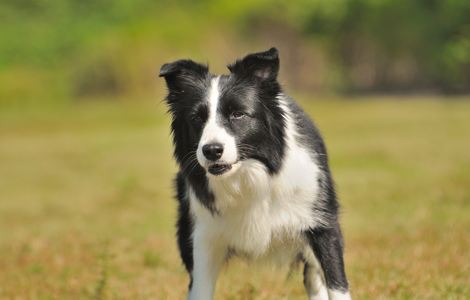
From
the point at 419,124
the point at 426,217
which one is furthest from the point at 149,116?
the point at 426,217

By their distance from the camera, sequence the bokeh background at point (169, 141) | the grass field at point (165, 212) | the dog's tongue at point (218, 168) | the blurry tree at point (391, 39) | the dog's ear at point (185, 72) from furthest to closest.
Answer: the blurry tree at point (391, 39) → the bokeh background at point (169, 141) → the grass field at point (165, 212) → the dog's ear at point (185, 72) → the dog's tongue at point (218, 168)

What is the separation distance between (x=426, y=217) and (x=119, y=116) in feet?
92.3

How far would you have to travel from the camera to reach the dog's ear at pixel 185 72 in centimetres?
605

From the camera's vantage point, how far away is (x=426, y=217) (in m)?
11.5

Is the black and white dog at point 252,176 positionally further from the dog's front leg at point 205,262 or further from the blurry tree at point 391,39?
the blurry tree at point 391,39

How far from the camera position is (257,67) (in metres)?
6.04

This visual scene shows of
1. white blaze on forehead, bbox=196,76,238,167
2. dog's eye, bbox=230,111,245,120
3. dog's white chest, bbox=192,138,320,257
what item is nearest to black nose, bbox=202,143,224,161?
white blaze on forehead, bbox=196,76,238,167

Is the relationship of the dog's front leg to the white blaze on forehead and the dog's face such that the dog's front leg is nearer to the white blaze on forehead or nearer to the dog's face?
the dog's face

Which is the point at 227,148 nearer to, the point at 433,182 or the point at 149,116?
the point at 433,182

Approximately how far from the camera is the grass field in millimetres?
7777

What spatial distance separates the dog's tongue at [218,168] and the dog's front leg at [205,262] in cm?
70

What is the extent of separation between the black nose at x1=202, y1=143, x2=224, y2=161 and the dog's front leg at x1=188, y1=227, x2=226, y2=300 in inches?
34.0

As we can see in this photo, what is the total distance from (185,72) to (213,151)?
0.82 metres

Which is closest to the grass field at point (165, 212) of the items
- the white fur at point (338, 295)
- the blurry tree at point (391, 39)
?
the white fur at point (338, 295)
